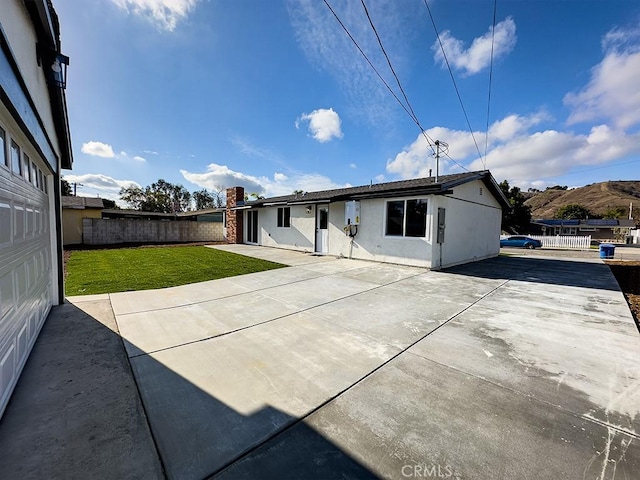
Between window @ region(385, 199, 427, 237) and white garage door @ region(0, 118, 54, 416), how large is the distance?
9066mm

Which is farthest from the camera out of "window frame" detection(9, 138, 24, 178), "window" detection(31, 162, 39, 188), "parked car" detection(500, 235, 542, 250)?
"parked car" detection(500, 235, 542, 250)

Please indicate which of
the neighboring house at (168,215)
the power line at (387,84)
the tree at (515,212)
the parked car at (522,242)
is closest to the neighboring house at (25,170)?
the power line at (387,84)

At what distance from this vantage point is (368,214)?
10.5 m

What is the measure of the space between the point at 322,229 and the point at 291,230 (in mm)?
2317

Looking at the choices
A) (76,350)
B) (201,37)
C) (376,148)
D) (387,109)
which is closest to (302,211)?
(376,148)

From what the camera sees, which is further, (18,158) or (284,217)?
(284,217)

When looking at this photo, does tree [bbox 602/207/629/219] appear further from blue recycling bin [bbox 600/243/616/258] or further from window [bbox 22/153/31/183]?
window [bbox 22/153/31/183]

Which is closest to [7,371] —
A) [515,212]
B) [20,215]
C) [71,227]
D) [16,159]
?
[20,215]

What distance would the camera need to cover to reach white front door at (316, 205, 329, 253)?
12.3 metres

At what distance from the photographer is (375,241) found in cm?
1024

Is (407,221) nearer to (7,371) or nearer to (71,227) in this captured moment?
(7,371)

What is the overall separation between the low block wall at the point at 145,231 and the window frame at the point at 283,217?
7.66 m

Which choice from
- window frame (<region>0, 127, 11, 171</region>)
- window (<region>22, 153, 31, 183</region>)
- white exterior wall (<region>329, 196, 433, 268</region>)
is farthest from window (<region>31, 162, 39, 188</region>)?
white exterior wall (<region>329, 196, 433, 268</region>)

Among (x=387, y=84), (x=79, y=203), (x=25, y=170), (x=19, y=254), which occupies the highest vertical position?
(x=387, y=84)
